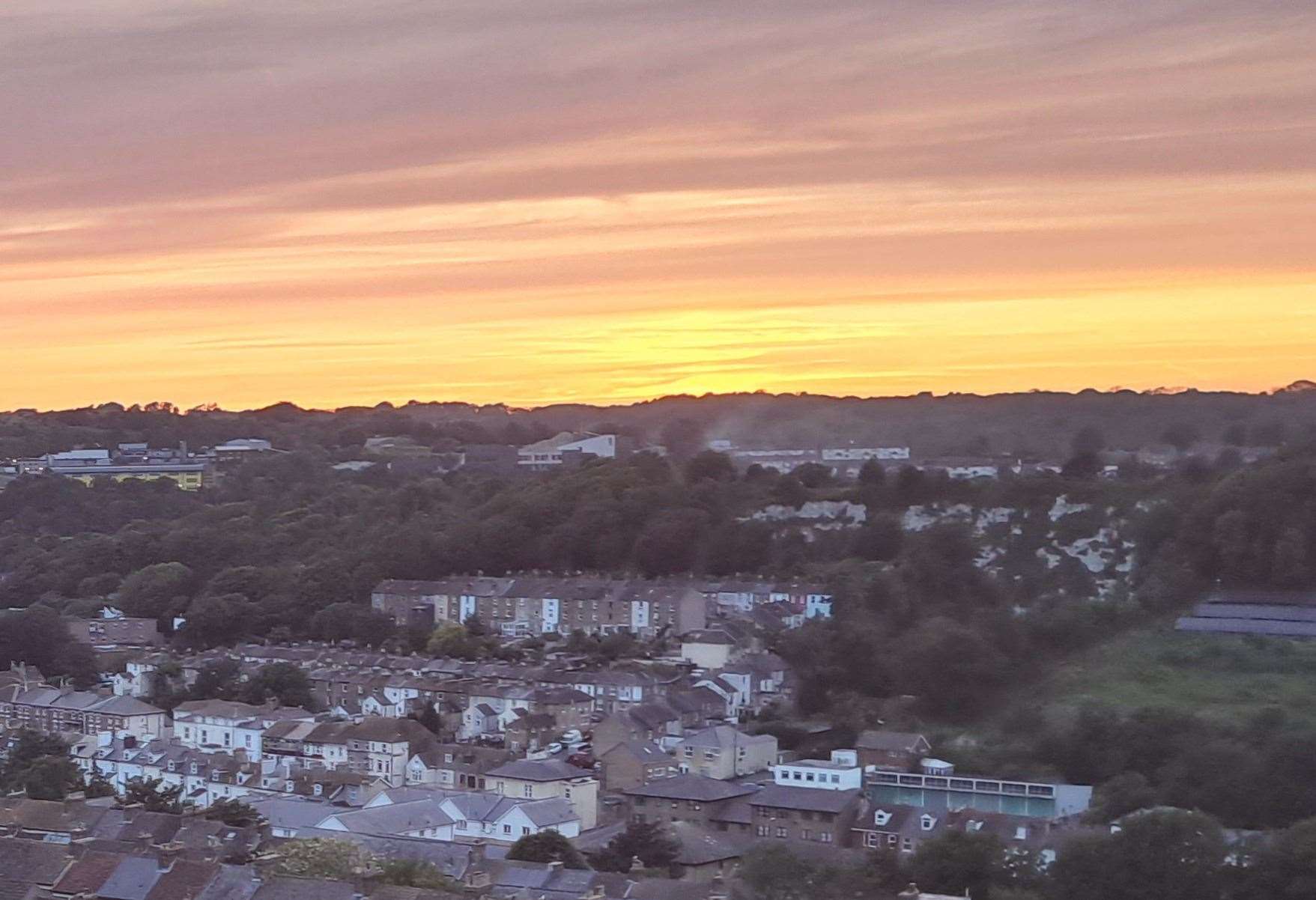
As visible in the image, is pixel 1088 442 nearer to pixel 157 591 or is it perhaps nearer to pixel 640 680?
pixel 640 680

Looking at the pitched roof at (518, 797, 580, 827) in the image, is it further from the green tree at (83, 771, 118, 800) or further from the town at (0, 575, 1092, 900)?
the green tree at (83, 771, 118, 800)

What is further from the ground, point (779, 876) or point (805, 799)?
point (779, 876)

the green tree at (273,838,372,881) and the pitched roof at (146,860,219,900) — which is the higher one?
the pitched roof at (146,860,219,900)

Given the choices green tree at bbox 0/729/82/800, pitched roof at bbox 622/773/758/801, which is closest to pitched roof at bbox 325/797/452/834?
pitched roof at bbox 622/773/758/801

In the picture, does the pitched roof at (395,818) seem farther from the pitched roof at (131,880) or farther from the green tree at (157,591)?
the green tree at (157,591)

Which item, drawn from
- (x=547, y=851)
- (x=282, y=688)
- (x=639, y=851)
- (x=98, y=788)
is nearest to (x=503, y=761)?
(x=98, y=788)

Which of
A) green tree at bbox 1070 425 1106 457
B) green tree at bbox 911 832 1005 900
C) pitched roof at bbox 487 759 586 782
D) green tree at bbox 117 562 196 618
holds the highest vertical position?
green tree at bbox 1070 425 1106 457

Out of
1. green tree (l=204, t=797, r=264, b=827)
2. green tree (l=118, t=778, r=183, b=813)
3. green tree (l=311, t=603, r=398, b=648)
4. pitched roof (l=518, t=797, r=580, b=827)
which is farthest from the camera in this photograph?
green tree (l=311, t=603, r=398, b=648)
